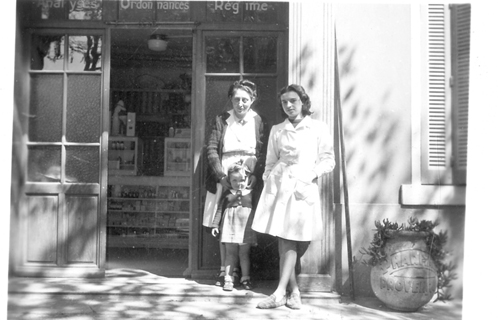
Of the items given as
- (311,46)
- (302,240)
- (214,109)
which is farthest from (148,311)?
(311,46)

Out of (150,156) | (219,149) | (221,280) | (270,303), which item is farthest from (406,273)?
(150,156)

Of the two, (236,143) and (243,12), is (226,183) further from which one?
(243,12)

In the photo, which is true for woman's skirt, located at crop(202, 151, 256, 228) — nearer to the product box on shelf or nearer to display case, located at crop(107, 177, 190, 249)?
display case, located at crop(107, 177, 190, 249)

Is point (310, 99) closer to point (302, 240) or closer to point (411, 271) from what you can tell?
point (302, 240)

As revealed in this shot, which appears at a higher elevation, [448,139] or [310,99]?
[310,99]

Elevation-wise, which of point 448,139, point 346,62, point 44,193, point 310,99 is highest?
point 346,62

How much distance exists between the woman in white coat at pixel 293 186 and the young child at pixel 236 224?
0.72 ft

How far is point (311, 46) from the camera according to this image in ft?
19.6

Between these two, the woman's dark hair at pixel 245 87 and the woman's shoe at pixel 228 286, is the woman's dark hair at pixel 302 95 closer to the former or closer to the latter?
the woman's dark hair at pixel 245 87

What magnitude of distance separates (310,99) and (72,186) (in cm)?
265

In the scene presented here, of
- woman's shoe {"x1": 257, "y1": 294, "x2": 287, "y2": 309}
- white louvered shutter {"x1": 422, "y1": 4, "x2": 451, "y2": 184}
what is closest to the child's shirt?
woman's shoe {"x1": 257, "y1": 294, "x2": 287, "y2": 309}

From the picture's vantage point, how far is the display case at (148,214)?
8.46 meters

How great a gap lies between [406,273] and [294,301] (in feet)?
3.39

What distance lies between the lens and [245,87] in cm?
602
